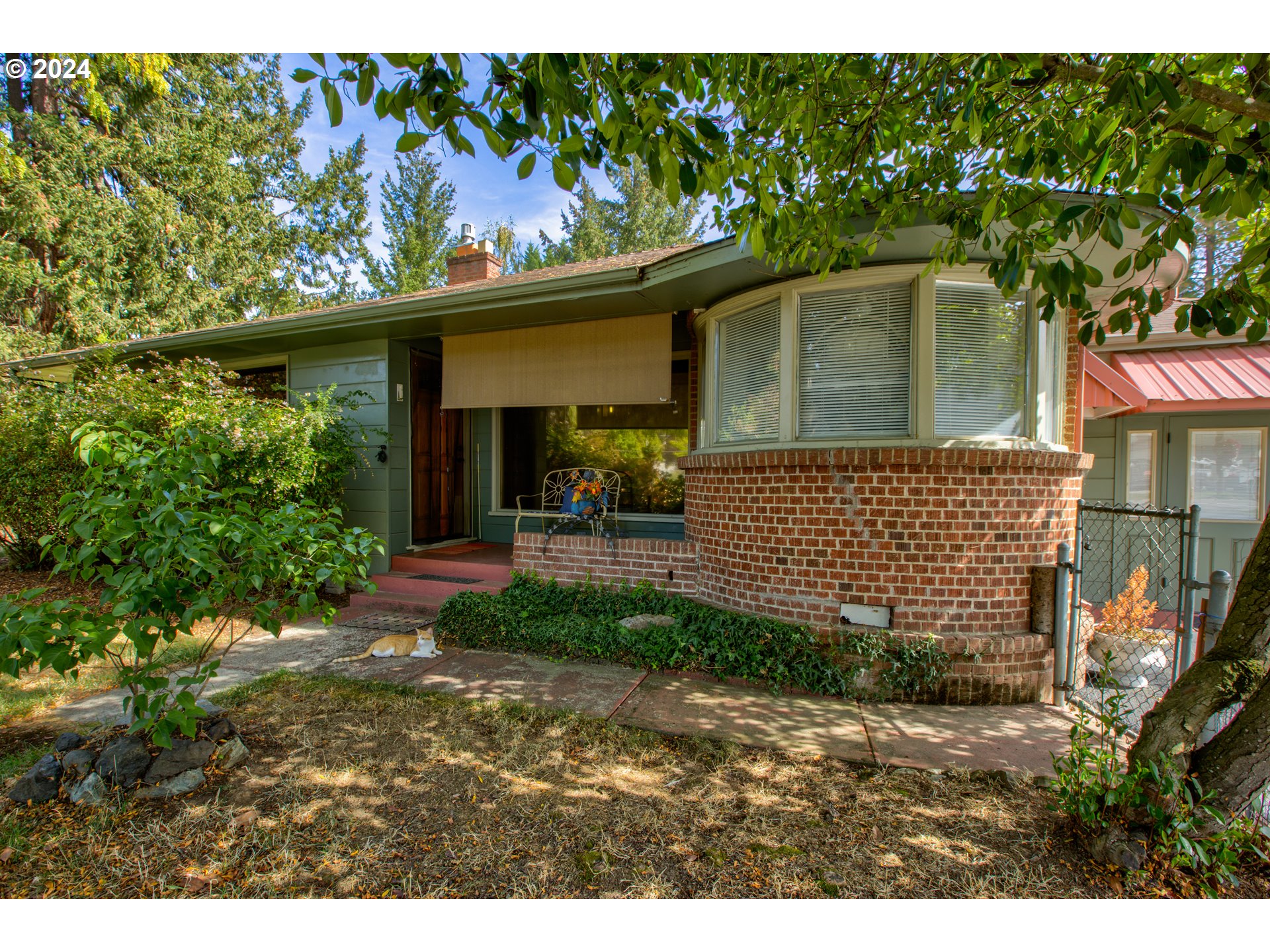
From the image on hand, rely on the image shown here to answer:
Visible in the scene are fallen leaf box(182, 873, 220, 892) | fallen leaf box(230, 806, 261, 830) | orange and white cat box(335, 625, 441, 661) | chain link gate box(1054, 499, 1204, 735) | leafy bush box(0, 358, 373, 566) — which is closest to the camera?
fallen leaf box(182, 873, 220, 892)

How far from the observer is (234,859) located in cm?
204

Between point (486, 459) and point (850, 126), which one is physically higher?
point (850, 126)

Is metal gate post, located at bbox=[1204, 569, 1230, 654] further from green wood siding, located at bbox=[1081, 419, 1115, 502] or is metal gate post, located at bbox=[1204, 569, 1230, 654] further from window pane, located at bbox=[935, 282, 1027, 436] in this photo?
green wood siding, located at bbox=[1081, 419, 1115, 502]

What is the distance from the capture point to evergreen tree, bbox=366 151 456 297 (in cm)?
2378

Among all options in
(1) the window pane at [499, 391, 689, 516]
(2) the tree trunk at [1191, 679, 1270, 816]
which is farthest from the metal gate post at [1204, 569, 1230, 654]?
(1) the window pane at [499, 391, 689, 516]

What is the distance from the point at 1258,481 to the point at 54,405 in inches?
509

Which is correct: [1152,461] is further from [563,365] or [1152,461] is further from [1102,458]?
[563,365]

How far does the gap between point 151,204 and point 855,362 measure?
17718mm

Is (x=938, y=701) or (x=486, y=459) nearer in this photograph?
(x=938, y=701)

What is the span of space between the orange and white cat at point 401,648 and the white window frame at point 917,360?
116 inches

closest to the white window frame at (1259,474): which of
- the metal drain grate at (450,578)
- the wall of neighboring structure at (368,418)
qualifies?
the metal drain grate at (450,578)

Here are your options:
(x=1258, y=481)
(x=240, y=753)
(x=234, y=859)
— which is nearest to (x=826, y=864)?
(x=234, y=859)

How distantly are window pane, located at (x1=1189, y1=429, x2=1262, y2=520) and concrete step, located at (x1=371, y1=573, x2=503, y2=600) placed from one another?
25.1 ft

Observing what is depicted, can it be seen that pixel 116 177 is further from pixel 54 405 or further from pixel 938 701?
pixel 938 701
